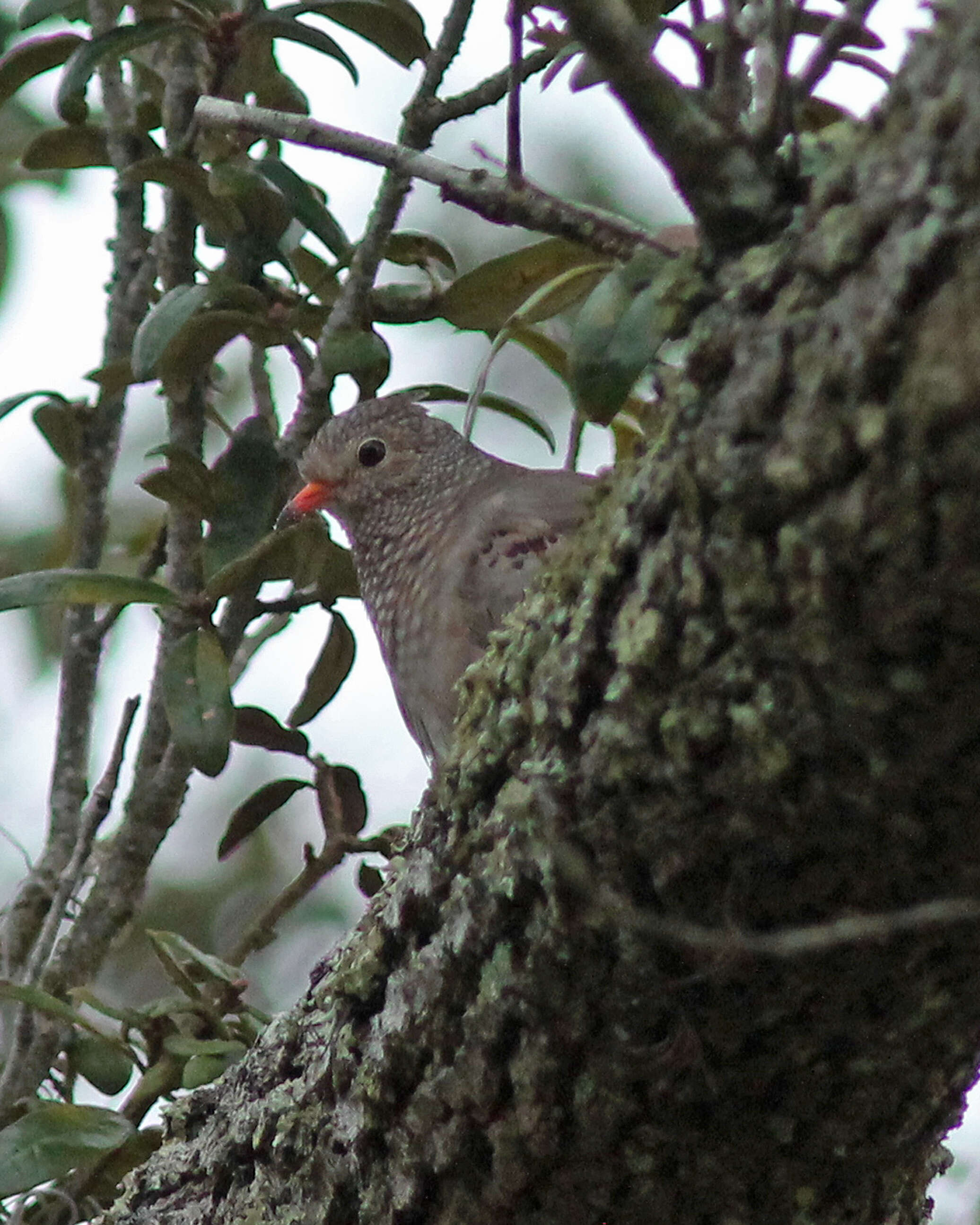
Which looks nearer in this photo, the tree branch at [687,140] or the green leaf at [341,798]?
the tree branch at [687,140]

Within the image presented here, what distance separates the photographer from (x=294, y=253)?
261 cm

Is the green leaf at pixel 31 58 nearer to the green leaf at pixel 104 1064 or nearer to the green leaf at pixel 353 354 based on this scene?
the green leaf at pixel 353 354

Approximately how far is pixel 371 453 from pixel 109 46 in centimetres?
99

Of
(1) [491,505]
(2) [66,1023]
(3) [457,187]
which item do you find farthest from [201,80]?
(2) [66,1023]

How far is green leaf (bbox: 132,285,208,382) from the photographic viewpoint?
2264 millimetres

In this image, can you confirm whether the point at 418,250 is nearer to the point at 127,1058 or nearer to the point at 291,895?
the point at 291,895

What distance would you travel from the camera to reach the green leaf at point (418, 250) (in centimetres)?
250

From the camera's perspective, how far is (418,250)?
2525 mm

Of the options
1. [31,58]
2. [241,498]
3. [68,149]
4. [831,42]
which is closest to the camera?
[831,42]

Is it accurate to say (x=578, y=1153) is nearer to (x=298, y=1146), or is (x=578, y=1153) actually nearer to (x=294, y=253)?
(x=298, y=1146)

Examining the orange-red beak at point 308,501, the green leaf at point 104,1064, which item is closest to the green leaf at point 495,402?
the orange-red beak at point 308,501

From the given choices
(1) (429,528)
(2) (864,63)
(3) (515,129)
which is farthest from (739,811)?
(1) (429,528)

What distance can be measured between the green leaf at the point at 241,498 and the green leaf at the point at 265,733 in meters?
0.24

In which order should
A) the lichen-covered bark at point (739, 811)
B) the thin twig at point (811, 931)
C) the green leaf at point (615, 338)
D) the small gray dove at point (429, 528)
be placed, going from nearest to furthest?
the lichen-covered bark at point (739, 811) < the thin twig at point (811, 931) < the green leaf at point (615, 338) < the small gray dove at point (429, 528)
